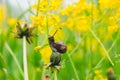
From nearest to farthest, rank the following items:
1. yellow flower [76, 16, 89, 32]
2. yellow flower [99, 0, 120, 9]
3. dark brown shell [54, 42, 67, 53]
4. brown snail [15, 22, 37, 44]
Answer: dark brown shell [54, 42, 67, 53]
brown snail [15, 22, 37, 44]
yellow flower [99, 0, 120, 9]
yellow flower [76, 16, 89, 32]

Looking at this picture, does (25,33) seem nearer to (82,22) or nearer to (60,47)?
(60,47)

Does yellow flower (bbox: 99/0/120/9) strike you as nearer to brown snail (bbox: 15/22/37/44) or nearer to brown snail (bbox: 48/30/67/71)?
brown snail (bbox: 15/22/37/44)

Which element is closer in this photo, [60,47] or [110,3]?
[60,47]

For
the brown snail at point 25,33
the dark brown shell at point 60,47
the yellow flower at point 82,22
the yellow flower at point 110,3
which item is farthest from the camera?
the yellow flower at point 82,22

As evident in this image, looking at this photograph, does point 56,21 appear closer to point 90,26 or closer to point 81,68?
point 90,26

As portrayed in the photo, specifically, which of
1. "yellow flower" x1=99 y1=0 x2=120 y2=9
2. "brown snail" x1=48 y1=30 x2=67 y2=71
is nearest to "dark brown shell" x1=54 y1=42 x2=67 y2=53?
"brown snail" x1=48 y1=30 x2=67 y2=71

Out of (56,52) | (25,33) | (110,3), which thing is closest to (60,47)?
(56,52)

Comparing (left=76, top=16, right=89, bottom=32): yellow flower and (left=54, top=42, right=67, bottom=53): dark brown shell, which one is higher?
(left=54, top=42, right=67, bottom=53): dark brown shell

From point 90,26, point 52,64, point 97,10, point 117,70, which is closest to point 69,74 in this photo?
point 90,26

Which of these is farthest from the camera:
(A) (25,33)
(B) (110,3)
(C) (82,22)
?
(C) (82,22)

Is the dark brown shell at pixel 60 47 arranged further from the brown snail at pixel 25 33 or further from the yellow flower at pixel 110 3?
the yellow flower at pixel 110 3

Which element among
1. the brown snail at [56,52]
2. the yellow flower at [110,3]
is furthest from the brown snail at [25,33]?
the yellow flower at [110,3]

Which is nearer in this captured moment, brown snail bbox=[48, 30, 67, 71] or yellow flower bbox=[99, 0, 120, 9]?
brown snail bbox=[48, 30, 67, 71]
